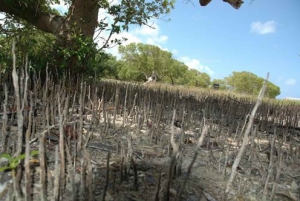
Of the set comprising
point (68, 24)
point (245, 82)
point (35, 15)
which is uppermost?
point (35, 15)

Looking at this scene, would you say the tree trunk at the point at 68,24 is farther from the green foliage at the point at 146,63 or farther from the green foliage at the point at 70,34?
the green foliage at the point at 146,63

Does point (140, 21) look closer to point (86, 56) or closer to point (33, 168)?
point (86, 56)

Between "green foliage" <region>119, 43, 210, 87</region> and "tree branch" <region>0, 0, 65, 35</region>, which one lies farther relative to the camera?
"green foliage" <region>119, 43, 210, 87</region>

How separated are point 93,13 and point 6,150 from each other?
352cm

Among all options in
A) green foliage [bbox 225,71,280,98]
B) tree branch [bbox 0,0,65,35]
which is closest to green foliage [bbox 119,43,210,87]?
green foliage [bbox 225,71,280,98]

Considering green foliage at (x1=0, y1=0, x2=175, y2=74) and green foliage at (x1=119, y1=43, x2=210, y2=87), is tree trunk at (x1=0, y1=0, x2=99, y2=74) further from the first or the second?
green foliage at (x1=119, y1=43, x2=210, y2=87)

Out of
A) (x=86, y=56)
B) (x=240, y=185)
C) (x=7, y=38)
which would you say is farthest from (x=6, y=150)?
(x=7, y=38)

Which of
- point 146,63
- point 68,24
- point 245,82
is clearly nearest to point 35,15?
point 68,24

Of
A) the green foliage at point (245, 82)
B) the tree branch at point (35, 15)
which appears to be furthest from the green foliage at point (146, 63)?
the tree branch at point (35, 15)

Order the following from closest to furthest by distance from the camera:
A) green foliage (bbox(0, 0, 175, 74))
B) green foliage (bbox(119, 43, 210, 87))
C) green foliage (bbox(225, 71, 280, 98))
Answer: green foliage (bbox(0, 0, 175, 74)), green foliage (bbox(119, 43, 210, 87)), green foliage (bbox(225, 71, 280, 98))

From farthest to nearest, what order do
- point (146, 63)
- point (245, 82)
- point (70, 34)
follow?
point (245, 82)
point (146, 63)
point (70, 34)

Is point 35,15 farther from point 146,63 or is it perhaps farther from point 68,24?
point 146,63

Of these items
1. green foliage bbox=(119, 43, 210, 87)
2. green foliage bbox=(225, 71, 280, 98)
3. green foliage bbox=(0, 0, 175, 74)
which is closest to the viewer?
green foliage bbox=(0, 0, 175, 74)

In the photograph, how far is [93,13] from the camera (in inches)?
188
